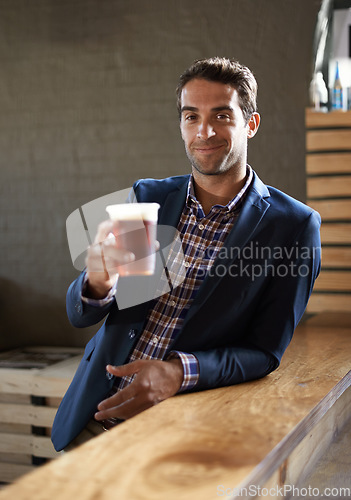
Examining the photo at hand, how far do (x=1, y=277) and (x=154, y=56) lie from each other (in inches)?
75.3

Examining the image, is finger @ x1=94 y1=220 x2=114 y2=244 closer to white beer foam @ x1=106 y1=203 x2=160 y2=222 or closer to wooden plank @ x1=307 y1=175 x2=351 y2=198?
white beer foam @ x1=106 y1=203 x2=160 y2=222

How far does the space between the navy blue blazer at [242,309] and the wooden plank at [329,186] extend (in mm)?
1429

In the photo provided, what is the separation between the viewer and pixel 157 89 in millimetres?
3852

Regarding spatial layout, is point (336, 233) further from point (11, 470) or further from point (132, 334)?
point (11, 470)

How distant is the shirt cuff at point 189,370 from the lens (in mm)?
1753

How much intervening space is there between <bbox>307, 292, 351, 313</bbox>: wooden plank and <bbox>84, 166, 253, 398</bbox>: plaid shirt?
1.54 m

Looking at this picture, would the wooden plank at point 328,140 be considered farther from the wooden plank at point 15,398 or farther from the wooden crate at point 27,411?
the wooden plank at point 15,398

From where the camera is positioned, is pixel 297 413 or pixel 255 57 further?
pixel 255 57

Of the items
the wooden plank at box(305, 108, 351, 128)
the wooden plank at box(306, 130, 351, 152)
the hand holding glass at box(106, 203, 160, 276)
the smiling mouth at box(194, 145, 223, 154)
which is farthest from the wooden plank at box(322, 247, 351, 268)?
the hand holding glass at box(106, 203, 160, 276)

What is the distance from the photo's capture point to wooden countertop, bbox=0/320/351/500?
1.07m

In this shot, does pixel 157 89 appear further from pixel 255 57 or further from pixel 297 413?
pixel 297 413

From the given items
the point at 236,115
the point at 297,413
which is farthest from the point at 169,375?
the point at 236,115

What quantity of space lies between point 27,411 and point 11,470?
38 cm

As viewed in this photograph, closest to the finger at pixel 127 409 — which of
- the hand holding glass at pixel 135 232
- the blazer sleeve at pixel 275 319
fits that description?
the blazer sleeve at pixel 275 319
